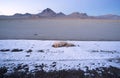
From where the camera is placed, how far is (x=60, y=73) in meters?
A: 4.54

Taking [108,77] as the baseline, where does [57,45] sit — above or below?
above

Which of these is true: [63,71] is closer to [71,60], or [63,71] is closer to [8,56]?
[71,60]

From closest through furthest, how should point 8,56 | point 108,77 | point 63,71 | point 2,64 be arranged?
point 108,77
point 63,71
point 2,64
point 8,56

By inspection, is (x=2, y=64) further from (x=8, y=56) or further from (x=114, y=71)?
(x=114, y=71)

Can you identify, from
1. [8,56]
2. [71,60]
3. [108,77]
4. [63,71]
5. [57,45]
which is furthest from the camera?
[57,45]

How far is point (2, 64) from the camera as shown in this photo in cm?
532

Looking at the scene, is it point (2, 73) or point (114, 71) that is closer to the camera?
point (2, 73)

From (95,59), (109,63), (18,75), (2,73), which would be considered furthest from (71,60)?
(2,73)

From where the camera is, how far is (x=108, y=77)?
4.33 m

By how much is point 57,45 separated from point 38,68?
145 inches

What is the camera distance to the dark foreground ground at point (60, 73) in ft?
14.3

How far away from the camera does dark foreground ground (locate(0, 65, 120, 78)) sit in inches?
171

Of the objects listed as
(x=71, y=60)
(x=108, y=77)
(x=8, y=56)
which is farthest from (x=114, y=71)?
(x=8, y=56)

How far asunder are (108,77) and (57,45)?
4592 mm
